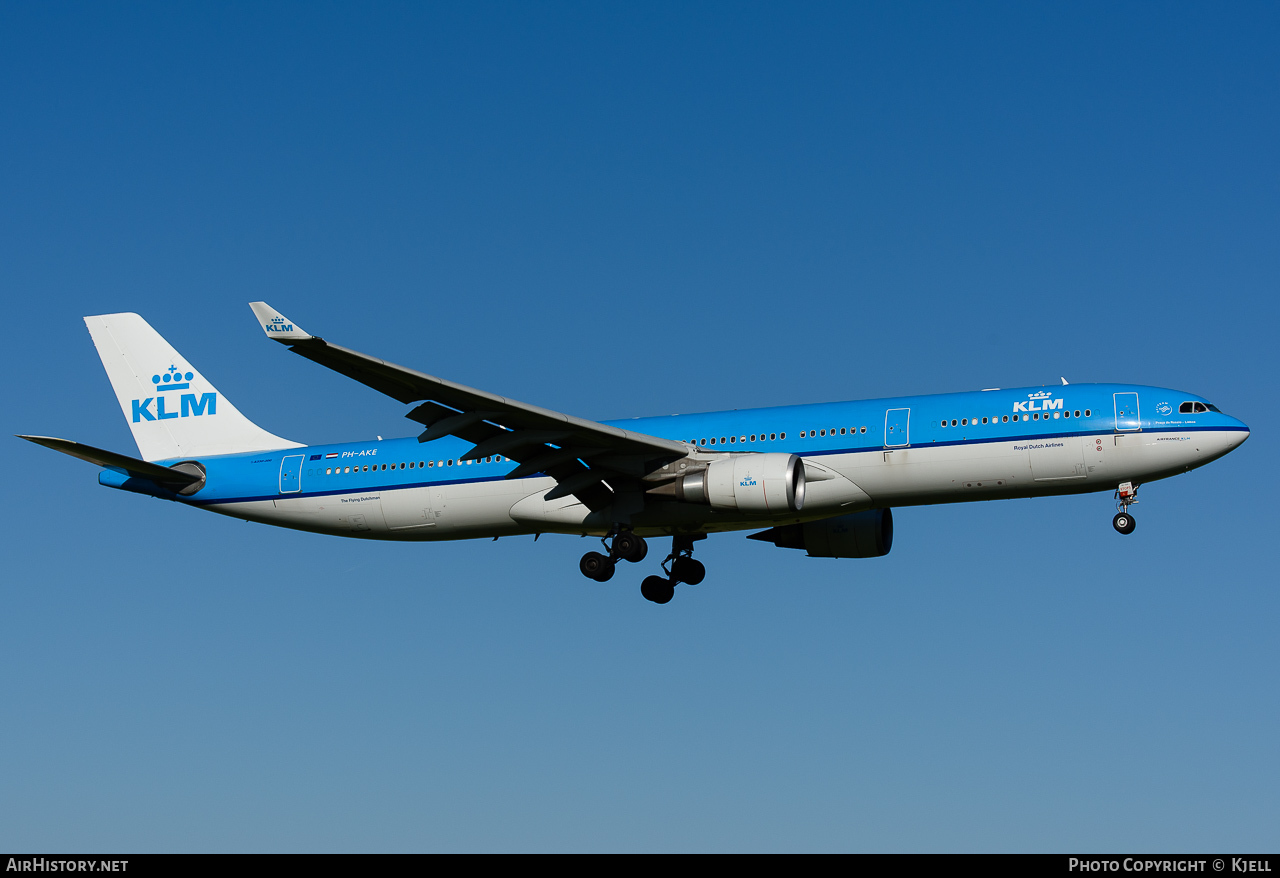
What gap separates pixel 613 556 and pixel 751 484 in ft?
14.8

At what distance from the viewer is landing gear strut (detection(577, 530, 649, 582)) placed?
33500 millimetres

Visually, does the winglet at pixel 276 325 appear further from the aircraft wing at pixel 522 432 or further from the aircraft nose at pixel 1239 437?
the aircraft nose at pixel 1239 437

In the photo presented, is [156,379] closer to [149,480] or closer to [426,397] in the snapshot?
[149,480]

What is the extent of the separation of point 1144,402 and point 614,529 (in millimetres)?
12973

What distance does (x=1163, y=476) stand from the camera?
1240 inches

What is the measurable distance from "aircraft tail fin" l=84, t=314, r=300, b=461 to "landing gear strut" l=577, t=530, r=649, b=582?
994 centimetres

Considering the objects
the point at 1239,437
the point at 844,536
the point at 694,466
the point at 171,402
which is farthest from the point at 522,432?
the point at 1239,437

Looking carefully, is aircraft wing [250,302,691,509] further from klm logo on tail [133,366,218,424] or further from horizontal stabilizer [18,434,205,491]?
klm logo on tail [133,366,218,424]

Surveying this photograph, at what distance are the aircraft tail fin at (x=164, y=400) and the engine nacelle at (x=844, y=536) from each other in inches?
561

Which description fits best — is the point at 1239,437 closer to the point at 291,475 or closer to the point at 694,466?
the point at 694,466

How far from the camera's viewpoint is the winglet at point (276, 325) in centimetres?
2655
